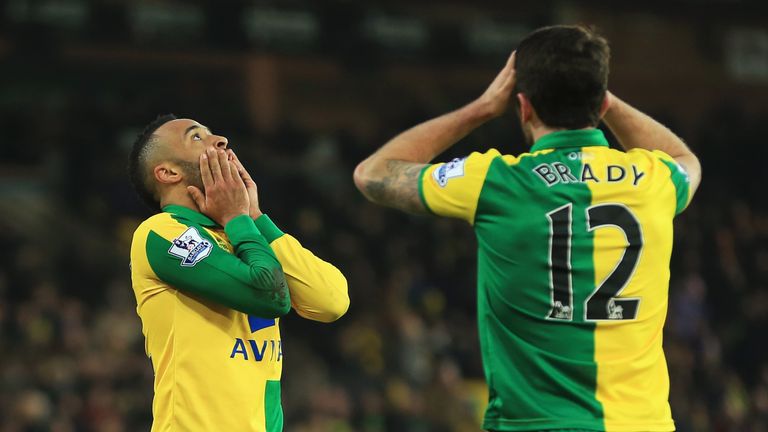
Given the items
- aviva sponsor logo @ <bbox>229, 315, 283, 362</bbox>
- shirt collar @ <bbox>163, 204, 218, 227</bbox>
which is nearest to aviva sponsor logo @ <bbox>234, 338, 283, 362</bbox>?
aviva sponsor logo @ <bbox>229, 315, 283, 362</bbox>

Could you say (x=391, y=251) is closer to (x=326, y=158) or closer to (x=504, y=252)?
(x=326, y=158)

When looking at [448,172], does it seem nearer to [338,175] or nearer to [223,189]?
[223,189]

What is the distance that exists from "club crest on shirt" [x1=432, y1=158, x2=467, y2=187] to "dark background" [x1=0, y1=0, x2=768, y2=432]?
728 centimetres

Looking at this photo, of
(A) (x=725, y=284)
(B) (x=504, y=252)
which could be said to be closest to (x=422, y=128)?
(B) (x=504, y=252)

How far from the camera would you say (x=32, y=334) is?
10750 millimetres

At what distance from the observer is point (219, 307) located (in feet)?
11.3

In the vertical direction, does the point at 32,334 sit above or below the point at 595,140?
below

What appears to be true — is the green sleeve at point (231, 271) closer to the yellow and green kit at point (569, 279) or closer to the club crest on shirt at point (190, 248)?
the club crest on shirt at point (190, 248)

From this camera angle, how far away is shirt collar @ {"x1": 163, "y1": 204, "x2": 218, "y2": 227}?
11.6 ft

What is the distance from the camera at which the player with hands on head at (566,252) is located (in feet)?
9.80

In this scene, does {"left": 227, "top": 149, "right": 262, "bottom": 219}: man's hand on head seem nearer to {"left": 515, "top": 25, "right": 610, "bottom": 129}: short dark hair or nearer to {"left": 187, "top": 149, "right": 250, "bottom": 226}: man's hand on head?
{"left": 187, "top": 149, "right": 250, "bottom": 226}: man's hand on head

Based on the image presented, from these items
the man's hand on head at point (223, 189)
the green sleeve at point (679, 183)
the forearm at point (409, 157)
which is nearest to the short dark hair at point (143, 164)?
the man's hand on head at point (223, 189)

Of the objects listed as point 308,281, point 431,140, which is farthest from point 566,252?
point 308,281

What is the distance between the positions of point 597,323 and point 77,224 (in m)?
11.7
